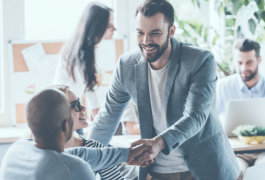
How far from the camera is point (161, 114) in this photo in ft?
7.00

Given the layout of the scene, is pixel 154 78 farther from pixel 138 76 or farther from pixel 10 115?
pixel 10 115

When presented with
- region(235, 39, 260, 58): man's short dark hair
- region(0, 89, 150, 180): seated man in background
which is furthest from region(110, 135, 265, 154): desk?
region(0, 89, 150, 180): seated man in background

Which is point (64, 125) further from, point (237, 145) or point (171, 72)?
point (237, 145)

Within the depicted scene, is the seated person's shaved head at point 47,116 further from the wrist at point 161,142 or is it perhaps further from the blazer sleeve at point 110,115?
the blazer sleeve at point 110,115

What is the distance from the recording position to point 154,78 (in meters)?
2.16

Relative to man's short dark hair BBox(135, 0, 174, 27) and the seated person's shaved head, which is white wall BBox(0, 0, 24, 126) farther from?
the seated person's shaved head

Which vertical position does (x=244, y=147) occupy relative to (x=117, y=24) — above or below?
below

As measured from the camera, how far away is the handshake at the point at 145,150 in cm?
191

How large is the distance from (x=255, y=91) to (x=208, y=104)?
1.96m

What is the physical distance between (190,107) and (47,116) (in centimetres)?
75

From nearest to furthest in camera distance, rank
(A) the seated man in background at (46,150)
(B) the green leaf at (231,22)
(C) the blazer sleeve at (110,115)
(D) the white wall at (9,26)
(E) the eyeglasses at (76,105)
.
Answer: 1. (A) the seated man in background at (46,150)
2. (E) the eyeglasses at (76,105)
3. (C) the blazer sleeve at (110,115)
4. (D) the white wall at (9,26)
5. (B) the green leaf at (231,22)

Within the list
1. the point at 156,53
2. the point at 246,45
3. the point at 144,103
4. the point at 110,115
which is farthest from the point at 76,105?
the point at 246,45

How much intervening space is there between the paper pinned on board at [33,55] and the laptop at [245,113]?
1819 millimetres

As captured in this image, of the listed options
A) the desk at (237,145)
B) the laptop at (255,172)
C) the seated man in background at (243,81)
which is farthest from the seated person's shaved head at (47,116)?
the seated man in background at (243,81)
